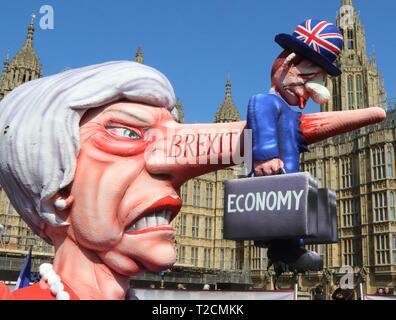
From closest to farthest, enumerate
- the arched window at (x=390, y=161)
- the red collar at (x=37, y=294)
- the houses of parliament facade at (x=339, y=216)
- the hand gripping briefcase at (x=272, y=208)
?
the hand gripping briefcase at (x=272, y=208) → the red collar at (x=37, y=294) → the houses of parliament facade at (x=339, y=216) → the arched window at (x=390, y=161)

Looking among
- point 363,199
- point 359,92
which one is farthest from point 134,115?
point 359,92

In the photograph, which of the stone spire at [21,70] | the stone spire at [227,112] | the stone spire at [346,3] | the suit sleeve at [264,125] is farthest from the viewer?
the stone spire at [346,3]

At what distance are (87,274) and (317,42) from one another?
1359mm

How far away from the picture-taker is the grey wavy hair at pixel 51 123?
1.96m

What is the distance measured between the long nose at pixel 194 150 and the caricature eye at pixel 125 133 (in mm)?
91

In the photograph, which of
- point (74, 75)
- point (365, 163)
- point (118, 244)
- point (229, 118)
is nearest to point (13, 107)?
point (74, 75)

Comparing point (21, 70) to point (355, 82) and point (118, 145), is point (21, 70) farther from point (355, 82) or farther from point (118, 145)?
point (118, 145)

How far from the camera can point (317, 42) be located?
194cm

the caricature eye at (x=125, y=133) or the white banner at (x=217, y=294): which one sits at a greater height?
the caricature eye at (x=125, y=133)

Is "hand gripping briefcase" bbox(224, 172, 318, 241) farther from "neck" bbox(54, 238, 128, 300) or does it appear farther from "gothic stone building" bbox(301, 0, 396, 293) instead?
"gothic stone building" bbox(301, 0, 396, 293)

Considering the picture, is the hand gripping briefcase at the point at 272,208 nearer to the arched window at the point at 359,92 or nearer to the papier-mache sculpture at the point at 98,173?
the papier-mache sculpture at the point at 98,173

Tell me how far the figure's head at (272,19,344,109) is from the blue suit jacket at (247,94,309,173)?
0.43 ft

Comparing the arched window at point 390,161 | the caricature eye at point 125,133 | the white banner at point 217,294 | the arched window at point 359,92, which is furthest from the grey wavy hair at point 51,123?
the arched window at point 359,92

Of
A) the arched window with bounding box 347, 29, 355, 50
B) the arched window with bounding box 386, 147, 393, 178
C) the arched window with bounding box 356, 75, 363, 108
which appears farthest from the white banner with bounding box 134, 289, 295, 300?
the arched window with bounding box 347, 29, 355, 50
